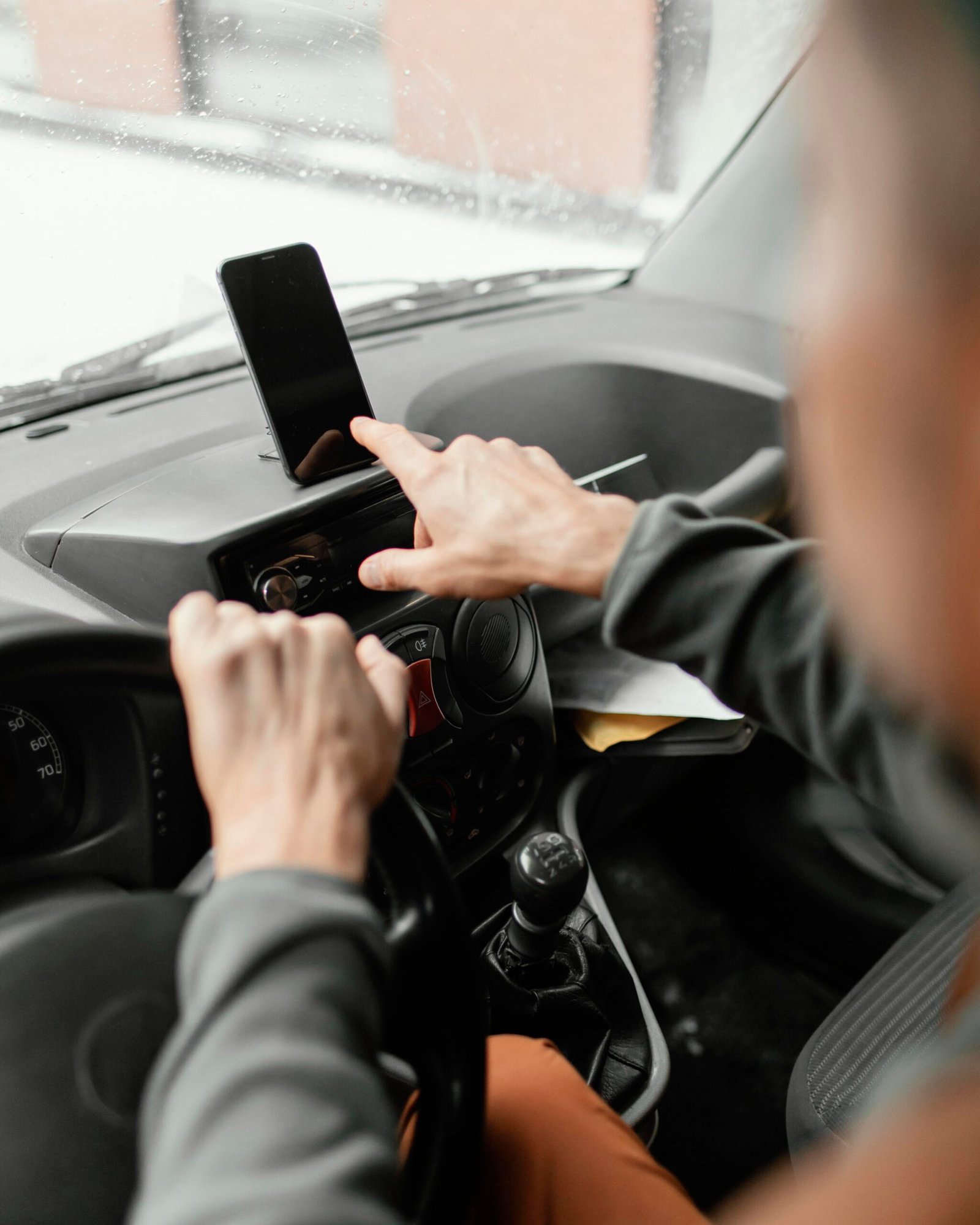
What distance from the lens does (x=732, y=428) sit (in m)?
1.53

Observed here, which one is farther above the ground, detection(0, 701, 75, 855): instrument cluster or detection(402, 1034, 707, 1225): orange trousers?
detection(0, 701, 75, 855): instrument cluster

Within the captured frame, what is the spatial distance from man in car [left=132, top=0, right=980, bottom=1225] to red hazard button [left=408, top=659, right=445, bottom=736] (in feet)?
1.37

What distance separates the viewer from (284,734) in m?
0.47

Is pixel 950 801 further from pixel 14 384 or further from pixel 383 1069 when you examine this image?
pixel 14 384

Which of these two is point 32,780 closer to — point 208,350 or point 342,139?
point 208,350

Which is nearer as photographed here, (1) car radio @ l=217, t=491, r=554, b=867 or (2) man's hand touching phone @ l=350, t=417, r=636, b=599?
(2) man's hand touching phone @ l=350, t=417, r=636, b=599

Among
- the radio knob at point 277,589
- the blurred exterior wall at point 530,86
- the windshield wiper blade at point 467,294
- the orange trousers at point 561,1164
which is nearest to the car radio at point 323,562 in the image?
the radio knob at point 277,589

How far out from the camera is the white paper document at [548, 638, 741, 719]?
1123 millimetres

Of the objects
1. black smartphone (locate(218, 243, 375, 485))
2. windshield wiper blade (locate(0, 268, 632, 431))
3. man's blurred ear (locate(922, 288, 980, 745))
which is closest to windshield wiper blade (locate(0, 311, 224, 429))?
windshield wiper blade (locate(0, 268, 632, 431))

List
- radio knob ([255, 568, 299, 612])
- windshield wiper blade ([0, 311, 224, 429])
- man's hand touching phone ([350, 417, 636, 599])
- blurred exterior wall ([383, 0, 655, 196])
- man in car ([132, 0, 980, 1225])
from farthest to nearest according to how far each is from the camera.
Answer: blurred exterior wall ([383, 0, 655, 196]) → windshield wiper blade ([0, 311, 224, 429]) → radio knob ([255, 568, 299, 612]) → man's hand touching phone ([350, 417, 636, 599]) → man in car ([132, 0, 980, 1225])

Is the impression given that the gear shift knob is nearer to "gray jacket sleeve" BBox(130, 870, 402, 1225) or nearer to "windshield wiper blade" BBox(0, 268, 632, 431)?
"gray jacket sleeve" BBox(130, 870, 402, 1225)

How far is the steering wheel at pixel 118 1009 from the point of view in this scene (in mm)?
476

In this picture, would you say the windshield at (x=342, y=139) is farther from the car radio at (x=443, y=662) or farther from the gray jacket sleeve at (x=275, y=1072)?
the gray jacket sleeve at (x=275, y=1072)

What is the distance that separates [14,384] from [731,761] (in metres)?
1.16
